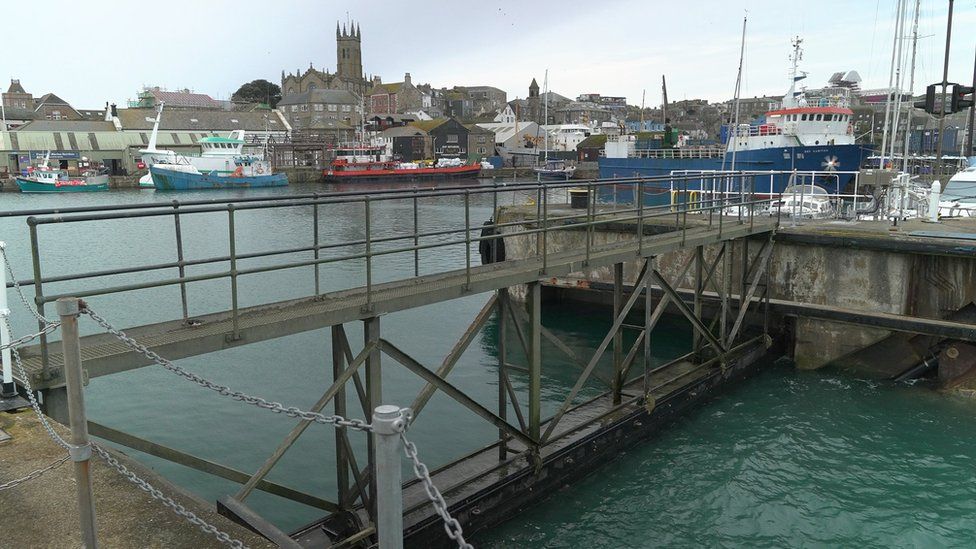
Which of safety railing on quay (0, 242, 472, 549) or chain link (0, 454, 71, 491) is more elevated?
safety railing on quay (0, 242, 472, 549)

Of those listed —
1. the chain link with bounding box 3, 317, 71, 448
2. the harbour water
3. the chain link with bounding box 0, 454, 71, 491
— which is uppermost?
the chain link with bounding box 3, 317, 71, 448

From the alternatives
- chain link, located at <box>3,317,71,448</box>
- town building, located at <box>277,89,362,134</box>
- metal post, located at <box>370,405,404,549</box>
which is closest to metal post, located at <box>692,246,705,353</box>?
chain link, located at <box>3,317,71,448</box>

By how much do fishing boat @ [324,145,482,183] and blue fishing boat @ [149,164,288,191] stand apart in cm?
1184

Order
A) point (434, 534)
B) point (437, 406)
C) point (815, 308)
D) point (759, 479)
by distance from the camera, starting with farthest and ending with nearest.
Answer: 1. point (815, 308)
2. point (437, 406)
3. point (759, 479)
4. point (434, 534)

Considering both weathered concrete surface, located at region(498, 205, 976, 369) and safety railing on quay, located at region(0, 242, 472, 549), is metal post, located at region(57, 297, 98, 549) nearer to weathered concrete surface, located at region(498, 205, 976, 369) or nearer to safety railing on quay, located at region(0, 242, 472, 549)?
safety railing on quay, located at region(0, 242, 472, 549)

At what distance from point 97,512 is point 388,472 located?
2.64 m

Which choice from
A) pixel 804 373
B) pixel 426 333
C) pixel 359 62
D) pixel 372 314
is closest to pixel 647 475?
pixel 372 314

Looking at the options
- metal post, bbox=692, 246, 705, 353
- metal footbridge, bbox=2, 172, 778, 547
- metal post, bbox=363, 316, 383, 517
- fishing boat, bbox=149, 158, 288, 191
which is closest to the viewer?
metal footbridge, bbox=2, 172, 778, 547

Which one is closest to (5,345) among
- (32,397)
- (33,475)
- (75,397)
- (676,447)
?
(32,397)

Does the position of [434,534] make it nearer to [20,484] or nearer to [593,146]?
[20,484]

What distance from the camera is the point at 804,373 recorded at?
51.9ft

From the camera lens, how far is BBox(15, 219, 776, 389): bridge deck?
6.00 meters

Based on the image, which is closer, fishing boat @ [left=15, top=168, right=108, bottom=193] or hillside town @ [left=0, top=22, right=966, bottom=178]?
fishing boat @ [left=15, top=168, right=108, bottom=193]

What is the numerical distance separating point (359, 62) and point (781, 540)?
182 m
